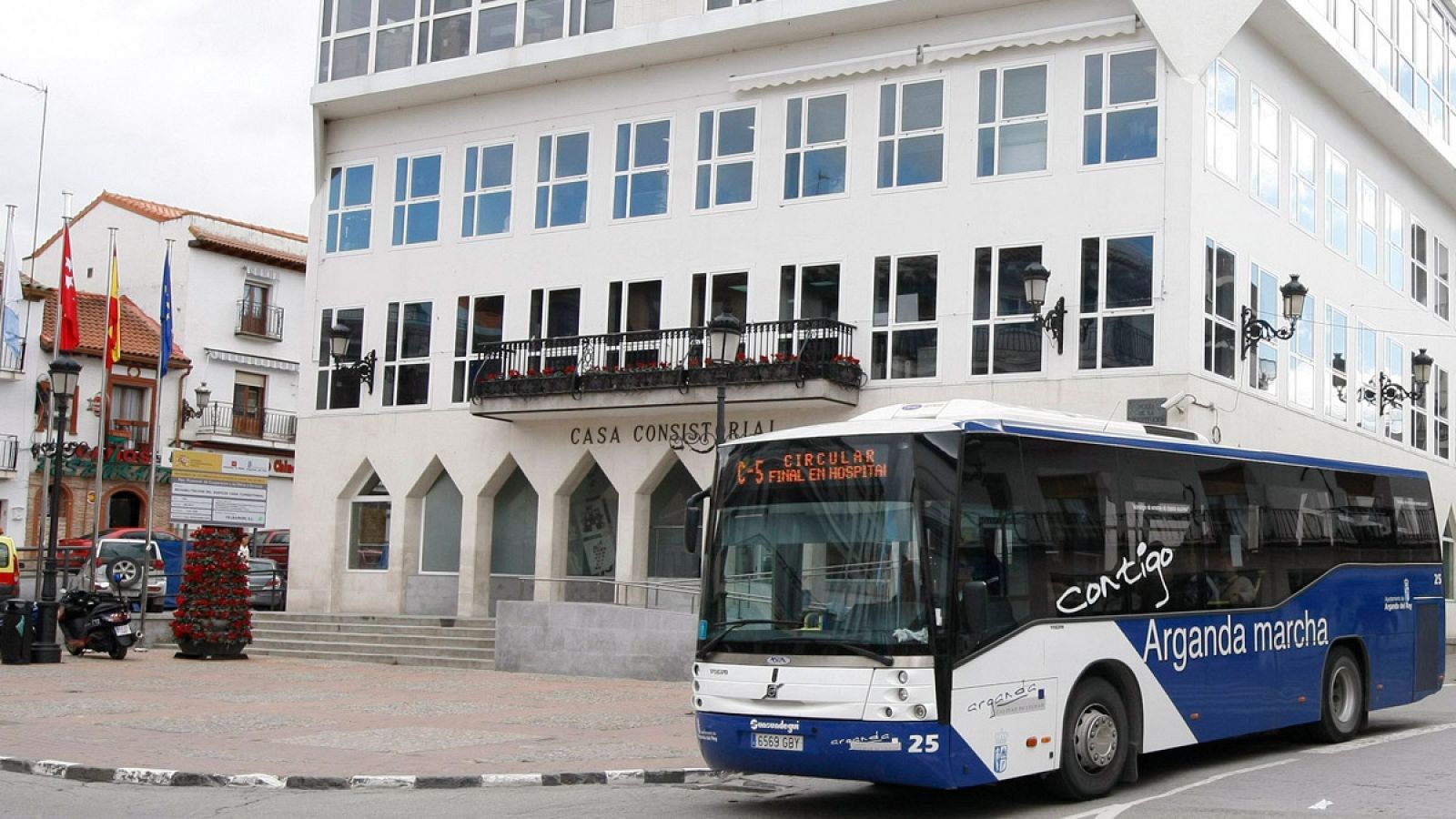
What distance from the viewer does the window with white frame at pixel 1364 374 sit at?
1261 inches

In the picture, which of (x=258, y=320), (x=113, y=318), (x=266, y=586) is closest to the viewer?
(x=113, y=318)

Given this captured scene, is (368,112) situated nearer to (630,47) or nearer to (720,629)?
(630,47)

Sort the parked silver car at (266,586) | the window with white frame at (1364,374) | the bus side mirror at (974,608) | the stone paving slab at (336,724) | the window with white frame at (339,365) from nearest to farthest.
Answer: the bus side mirror at (974,608), the stone paving slab at (336,724), the window with white frame at (1364,374), the window with white frame at (339,365), the parked silver car at (266,586)

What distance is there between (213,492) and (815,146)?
480 inches

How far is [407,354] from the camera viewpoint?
3359 cm

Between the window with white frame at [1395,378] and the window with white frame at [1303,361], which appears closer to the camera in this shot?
the window with white frame at [1303,361]

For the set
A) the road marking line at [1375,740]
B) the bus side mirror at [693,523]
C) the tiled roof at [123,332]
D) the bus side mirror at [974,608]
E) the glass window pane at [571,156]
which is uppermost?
the glass window pane at [571,156]

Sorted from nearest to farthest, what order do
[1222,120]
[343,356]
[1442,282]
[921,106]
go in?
[1222,120], [921,106], [343,356], [1442,282]

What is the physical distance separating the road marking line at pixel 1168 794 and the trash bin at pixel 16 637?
726 inches

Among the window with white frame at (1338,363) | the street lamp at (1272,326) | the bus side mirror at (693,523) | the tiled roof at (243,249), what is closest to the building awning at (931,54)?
the street lamp at (1272,326)

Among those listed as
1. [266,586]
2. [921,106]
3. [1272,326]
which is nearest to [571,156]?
[921,106]

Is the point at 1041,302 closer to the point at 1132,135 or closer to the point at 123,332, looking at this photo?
the point at 1132,135

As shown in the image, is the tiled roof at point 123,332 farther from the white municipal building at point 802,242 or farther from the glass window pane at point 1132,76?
the glass window pane at point 1132,76

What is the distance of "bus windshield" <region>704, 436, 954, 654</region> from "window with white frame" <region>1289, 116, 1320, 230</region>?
20.5 meters
